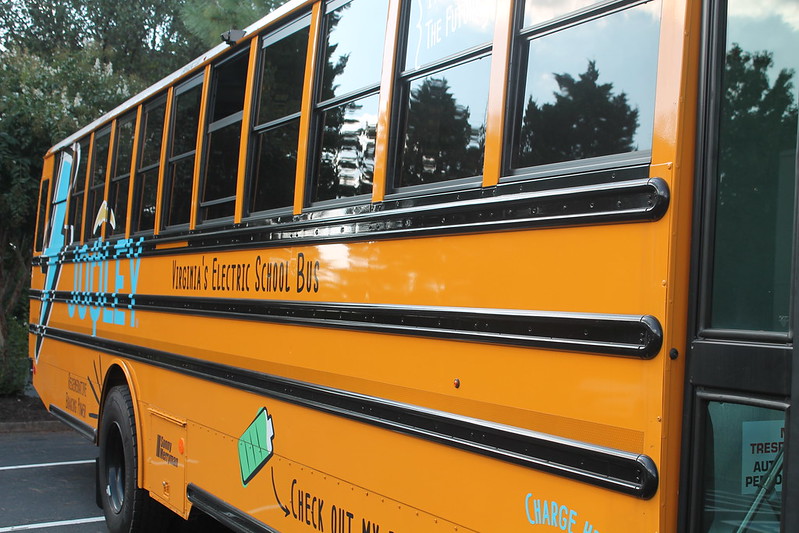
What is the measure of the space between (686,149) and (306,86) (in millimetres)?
1943

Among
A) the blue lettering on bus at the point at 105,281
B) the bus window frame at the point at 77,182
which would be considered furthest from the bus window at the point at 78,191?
the blue lettering on bus at the point at 105,281

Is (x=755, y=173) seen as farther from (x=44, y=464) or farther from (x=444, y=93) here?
(x=44, y=464)

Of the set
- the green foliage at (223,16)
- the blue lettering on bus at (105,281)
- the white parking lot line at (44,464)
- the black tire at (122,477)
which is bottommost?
the white parking lot line at (44,464)

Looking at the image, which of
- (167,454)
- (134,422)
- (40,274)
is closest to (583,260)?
(167,454)

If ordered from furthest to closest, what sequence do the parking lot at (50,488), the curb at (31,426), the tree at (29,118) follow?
the tree at (29,118)
the curb at (31,426)
the parking lot at (50,488)

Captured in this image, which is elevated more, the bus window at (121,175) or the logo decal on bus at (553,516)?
the bus window at (121,175)

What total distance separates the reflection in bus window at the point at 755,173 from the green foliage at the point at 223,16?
9899 mm

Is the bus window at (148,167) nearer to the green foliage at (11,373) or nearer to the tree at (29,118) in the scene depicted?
the tree at (29,118)

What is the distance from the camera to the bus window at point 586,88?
207 centimetres

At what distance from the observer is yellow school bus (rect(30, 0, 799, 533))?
74.5 inches

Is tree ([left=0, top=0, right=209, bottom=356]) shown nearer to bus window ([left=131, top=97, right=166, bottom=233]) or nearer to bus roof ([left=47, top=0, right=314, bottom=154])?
bus roof ([left=47, top=0, right=314, bottom=154])

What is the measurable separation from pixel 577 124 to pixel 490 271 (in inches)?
18.6

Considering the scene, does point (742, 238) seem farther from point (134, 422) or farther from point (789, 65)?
point (134, 422)

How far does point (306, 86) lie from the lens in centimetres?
351
